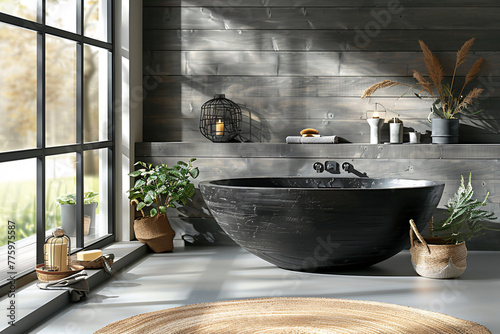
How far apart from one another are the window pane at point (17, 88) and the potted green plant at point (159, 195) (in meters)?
1.08

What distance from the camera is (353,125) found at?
464cm

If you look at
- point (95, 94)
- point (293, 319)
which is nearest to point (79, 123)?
point (95, 94)

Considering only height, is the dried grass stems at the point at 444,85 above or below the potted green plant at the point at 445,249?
above

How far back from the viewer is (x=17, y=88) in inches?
124

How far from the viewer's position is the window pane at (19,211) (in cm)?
300

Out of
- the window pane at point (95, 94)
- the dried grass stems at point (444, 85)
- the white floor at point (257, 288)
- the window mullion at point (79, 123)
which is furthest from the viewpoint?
the dried grass stems at point (444, 85)

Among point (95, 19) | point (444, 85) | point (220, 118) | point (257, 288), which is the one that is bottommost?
point (257, 288)

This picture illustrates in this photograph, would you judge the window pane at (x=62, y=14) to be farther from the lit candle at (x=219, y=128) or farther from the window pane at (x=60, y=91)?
the lit candle at (x=219, y=128)

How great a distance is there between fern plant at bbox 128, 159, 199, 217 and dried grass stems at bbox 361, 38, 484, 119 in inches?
55.2

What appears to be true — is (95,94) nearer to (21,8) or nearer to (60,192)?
(60,192)

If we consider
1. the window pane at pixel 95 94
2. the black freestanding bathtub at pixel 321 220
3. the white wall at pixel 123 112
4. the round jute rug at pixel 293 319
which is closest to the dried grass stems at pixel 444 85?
the black freestanding bathtub at pixel 321 220

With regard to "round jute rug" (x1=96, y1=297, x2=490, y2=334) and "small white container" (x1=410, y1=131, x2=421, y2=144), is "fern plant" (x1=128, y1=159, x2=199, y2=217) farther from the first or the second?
"small white container" (x1=410, y1=131, x2=421, y2=144)

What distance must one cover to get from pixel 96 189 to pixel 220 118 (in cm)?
108

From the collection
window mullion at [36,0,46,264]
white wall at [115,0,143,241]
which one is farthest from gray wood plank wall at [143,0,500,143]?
window mullion at [36,0,46,264]
